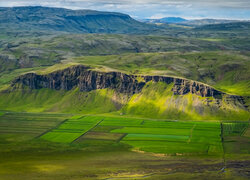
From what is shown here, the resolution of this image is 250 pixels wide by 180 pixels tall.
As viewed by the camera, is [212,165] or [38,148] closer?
[212,165]

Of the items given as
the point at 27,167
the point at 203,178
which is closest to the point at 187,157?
the point at 203,178

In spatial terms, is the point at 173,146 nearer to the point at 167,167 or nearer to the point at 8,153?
the point at 167,167

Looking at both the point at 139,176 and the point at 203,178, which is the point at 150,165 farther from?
the point at 203,178

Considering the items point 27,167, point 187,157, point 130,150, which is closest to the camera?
point 27,167

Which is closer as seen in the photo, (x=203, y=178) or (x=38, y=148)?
(x=203, y=178)

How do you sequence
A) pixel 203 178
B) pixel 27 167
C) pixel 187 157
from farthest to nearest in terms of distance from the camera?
pixel 187 157
pixel 27 167
pixel 203 178

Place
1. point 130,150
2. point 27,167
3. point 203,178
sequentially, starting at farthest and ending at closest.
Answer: point 130,150
point 27,167
point 203,178

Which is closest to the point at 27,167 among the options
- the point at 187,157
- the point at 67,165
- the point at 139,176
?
the point at 67,165

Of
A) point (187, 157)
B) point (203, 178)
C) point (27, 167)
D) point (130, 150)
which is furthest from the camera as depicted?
point (130, 150)

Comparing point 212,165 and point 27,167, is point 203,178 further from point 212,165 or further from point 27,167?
point 27,167
